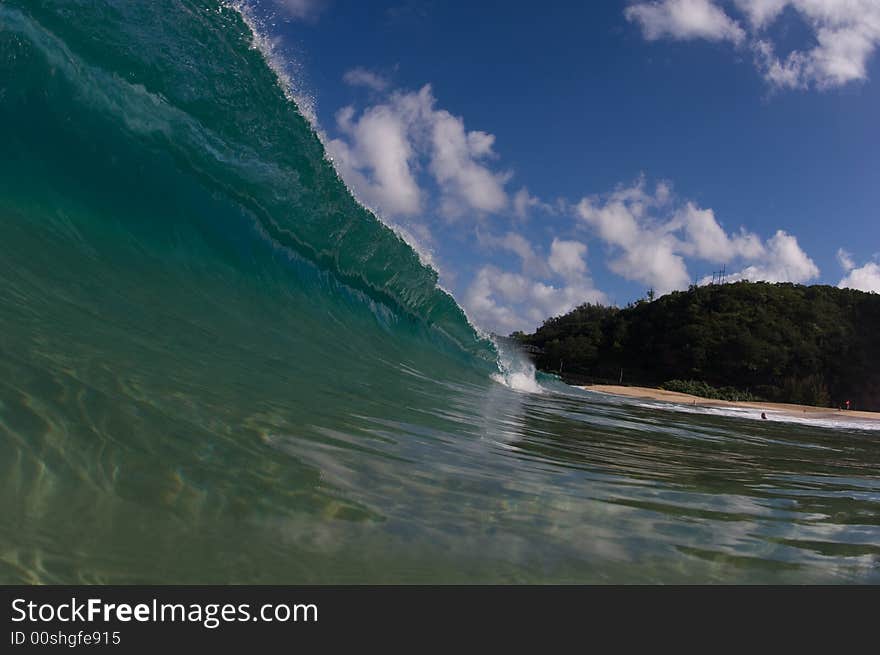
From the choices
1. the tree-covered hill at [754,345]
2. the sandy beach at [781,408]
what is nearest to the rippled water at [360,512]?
the sandy beach at [781,408]

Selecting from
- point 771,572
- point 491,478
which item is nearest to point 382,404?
point 491,478

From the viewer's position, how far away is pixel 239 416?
278 centimetres

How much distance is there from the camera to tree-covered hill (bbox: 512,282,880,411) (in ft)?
123

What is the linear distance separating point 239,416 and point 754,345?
41645 mm

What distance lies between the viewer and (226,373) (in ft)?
11.8

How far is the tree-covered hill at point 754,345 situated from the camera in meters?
37.4

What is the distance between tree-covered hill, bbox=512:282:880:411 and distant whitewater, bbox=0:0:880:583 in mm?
31028

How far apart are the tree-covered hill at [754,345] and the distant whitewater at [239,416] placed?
3103cm

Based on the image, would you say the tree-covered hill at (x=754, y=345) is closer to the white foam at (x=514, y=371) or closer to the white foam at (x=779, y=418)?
the white foam at (x=779, y=418)

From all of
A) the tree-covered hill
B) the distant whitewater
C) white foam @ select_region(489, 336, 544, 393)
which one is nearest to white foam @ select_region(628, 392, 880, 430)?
white foam @ select_region(489, 336, 544, 393)

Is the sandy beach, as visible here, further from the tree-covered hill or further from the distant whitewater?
the distant whitewater

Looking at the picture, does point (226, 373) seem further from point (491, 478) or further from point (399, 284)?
point (399, 284)
